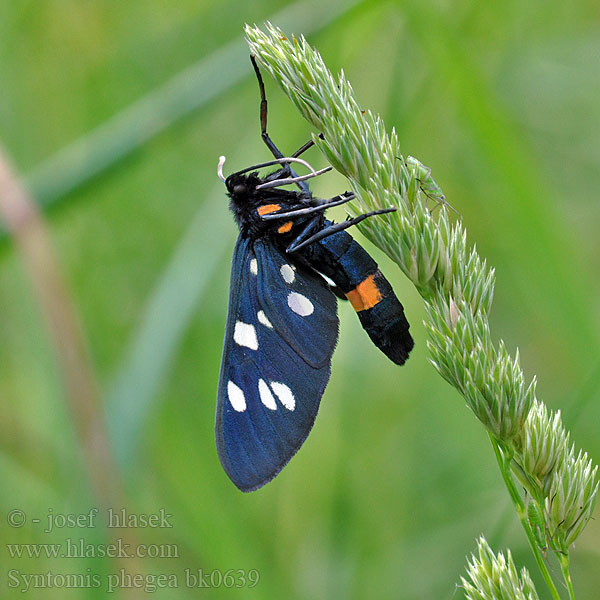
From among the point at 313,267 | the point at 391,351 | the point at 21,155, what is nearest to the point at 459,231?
the point at 391,351

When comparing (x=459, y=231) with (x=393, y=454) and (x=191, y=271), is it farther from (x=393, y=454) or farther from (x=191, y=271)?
(x=393, y=454)

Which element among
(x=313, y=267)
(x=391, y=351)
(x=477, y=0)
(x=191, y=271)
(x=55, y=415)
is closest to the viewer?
(x=391, y=351)

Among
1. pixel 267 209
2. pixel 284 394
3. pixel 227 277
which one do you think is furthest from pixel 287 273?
pixel 227 277

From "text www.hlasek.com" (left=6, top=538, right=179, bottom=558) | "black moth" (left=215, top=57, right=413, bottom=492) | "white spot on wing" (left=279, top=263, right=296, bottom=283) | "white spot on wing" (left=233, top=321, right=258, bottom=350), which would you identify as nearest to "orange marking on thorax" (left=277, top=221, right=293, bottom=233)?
"black moth" (left=215, top=57, right=413, bottom=492)

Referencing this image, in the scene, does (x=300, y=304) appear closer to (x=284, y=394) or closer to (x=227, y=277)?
(x=284, y=394)

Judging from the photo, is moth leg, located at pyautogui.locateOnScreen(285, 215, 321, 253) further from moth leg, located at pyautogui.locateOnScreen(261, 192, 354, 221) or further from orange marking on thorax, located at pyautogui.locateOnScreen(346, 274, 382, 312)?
orange marking on thorax, located at pyautogui.locateOnScreen(346, 274, 382, 312)

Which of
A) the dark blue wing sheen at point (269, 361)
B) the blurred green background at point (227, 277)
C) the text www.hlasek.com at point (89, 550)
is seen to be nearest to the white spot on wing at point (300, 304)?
the dark blue wing sheen at point (269, 361)
